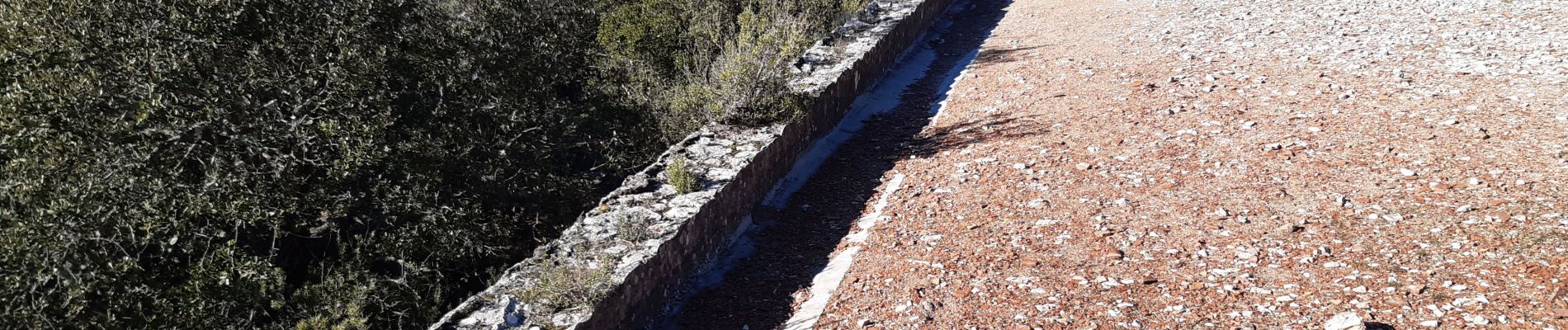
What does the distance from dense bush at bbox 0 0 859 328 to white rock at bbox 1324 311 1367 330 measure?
3638mm

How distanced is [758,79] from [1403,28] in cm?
595

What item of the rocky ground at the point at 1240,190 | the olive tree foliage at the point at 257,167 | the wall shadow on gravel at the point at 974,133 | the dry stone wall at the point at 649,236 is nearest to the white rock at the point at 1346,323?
the rocky ground at the point at 1240,190

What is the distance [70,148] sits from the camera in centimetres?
504

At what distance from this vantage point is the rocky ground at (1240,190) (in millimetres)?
4348

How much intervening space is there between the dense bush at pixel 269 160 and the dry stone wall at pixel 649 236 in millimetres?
453

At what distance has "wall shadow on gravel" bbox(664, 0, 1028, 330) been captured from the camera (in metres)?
5.07

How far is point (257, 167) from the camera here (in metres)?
5.29

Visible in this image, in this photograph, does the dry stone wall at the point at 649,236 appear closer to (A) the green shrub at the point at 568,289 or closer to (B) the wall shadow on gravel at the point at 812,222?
(A) the green shrub at the point at 568,289

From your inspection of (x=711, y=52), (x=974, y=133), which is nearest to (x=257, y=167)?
(x=974, y=133)

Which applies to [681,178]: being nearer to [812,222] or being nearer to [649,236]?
[649,236]

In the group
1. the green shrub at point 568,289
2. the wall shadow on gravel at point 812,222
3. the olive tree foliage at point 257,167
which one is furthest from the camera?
the wall shadow on gravel at point 812,222

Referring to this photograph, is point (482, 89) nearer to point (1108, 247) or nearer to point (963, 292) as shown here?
point (963, 292)

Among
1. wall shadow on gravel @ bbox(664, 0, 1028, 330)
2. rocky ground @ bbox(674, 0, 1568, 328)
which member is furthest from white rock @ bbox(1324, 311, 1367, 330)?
wall shadow on gravel @ bbox(664, 0, 1028, 330)

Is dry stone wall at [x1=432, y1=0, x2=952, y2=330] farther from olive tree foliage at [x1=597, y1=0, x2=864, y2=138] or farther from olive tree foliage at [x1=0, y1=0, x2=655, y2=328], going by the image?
olive tree foliage at [x1=0, y1=0, x2=655, y2=328]
